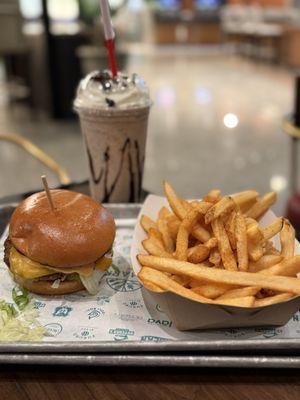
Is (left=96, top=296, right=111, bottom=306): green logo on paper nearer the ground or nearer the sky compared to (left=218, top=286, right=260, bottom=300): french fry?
nearer the ground

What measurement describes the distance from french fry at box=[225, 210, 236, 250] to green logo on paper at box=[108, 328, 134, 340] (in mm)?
277

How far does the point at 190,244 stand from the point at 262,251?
0.56ft

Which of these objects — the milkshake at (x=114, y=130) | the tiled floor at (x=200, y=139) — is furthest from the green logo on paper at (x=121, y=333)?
the tiled floor at (x=200, y=139)

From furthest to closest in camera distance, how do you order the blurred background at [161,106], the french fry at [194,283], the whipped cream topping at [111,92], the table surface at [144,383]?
the blurred background at [161,106], the whipped cream topping at [111,92], the french fry at [194,283], the table surface at [144,383]

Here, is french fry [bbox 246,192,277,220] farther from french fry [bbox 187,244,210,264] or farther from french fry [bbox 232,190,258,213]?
french fry [bbox 187,244,210,264]

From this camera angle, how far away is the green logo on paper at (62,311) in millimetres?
1029

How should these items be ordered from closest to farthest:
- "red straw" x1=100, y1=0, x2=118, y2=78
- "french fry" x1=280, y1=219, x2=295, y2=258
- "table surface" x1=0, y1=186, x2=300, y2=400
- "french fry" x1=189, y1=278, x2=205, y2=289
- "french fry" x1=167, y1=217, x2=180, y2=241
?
"table surface" x1=0, y1=186, x2=300, y2=400, "french fry" x1=189, y1=278, x2=205, y2=289, "french fry" x1=280, y1=219, x2=295, y2=258, "french fry" x1=167, y1=217, x2=180, y2=241, "red straw" x1=100, y1=0, x2=118, y2=78

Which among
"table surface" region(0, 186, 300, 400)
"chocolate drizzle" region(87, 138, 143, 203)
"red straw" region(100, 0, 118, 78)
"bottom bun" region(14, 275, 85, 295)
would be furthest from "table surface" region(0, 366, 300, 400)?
"red straw" region(100, 0, 118, 78)

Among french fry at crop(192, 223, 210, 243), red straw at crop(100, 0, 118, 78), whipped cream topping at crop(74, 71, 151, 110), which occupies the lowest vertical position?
french fry at crop(192, 223, 210, 243)

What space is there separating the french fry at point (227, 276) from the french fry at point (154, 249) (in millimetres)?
93

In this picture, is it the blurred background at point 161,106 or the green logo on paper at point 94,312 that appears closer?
the green logo on paper at point 94,312

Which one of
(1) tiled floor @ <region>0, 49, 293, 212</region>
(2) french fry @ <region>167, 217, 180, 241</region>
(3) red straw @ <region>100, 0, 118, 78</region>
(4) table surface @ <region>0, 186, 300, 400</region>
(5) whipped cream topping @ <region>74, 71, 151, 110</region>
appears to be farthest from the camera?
(1) tiled floor @ <region>0, 49, 293, 212</region>

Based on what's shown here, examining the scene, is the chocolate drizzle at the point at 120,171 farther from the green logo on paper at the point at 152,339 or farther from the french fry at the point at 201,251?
the green logo on paper at the point at 152,339

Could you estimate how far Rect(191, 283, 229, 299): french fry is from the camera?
917 mm
